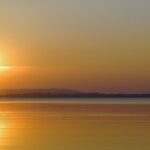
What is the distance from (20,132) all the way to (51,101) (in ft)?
149

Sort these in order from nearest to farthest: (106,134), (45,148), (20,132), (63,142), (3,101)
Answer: (45,148) < (63,142) < (106,134) < (20,132) < (3,101)

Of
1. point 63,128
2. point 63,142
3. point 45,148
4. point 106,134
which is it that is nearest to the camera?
point 45,148

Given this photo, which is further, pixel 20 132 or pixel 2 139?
pixel 20 132

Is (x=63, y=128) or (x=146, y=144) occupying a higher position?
(x=146, y=144)

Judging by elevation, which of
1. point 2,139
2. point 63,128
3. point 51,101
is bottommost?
point 51,101

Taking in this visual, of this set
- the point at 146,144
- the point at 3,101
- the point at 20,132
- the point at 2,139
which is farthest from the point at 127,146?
Answer: the point at 3,101

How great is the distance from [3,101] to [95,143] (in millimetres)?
48286

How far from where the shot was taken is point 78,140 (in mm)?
15234

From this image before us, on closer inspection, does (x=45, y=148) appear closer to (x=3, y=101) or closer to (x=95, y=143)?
(x=95, y=143)

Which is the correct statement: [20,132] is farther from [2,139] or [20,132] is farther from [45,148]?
[45,148]

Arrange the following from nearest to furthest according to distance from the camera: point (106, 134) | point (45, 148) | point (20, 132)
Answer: point (45, 148) → point (106, 134) → point (20, 132)

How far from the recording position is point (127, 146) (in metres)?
14.1

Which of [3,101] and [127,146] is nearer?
[127,146]

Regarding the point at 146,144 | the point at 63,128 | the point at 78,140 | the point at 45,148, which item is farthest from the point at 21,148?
the point at 63,128
